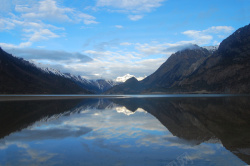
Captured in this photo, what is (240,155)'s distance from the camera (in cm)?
1292

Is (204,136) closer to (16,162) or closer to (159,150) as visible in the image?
(159,150)

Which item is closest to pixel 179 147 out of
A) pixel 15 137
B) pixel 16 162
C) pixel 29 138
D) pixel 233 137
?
pixel 233 137

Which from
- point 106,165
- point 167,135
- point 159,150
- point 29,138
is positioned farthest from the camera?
point 167,135

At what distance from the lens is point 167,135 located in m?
19.7

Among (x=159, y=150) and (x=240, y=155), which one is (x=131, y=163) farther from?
(x=240, y=155)

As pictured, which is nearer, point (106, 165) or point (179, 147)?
point (106, 165)

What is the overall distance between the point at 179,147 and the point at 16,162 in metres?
10.6

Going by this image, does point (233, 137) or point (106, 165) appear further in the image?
point (233, 137)

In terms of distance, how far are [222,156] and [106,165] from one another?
7.13 meters

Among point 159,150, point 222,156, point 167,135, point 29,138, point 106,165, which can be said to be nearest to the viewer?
point 106,165

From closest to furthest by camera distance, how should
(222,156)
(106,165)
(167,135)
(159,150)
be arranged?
(106,165)
(222,156)
(159,150)
(167,135)

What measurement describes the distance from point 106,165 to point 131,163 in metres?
1.42

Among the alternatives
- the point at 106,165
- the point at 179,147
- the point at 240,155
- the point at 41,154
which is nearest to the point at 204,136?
the point at 179,147

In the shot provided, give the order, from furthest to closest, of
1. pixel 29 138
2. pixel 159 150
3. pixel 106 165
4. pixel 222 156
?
pixel 29 138, pixel 159 150, pixel 222 156, pixel 106 165
